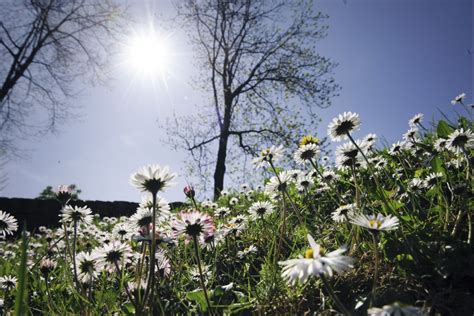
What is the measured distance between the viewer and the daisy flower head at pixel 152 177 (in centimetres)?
108

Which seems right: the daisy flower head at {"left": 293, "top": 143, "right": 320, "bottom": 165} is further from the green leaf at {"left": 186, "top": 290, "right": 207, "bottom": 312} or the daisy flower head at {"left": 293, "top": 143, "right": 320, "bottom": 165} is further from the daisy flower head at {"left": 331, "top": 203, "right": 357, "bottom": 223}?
the green leaf at {"left": 186, "top": 290, "right": 207, "bottom": 312}

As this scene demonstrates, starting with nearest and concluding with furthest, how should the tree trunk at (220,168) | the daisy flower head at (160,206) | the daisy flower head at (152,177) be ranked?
the daisy flower head at (152,177) → the daisy flower head at (160,206) → the tree trunk at (220,168)

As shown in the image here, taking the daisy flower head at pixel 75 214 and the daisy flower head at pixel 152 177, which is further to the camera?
the daisy flower head at pixel 75 214

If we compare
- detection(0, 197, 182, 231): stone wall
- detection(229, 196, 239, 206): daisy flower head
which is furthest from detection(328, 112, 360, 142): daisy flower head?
detection(0, 197, 182, 231): stone wall

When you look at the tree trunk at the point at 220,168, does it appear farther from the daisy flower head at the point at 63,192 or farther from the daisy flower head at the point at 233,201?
the daisy flower head at the point at 63,192

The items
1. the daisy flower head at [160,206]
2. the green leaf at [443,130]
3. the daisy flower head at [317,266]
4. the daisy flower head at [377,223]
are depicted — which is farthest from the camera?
the green leaf at [443,130]

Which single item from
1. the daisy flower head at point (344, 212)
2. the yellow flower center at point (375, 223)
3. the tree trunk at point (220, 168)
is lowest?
the yellow flower center at point (375, 223)

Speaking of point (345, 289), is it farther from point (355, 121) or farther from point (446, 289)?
point (355, 121)

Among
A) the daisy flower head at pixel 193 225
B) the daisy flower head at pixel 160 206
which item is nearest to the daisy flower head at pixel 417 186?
the daisy flower head at pixel 193 225

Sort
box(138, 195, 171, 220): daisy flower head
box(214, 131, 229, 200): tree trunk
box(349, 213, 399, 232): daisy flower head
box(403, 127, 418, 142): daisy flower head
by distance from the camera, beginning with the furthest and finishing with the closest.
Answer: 1. box(214, 131, 229, 200): tree trunk
2. box(403, 127, 418, 142): daisy flower head
3. box(138, 195, 171, 220): daisy flower head
4. box(349, 213, 399, 232): daisy flower head

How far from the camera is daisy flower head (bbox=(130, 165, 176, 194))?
108 centimetres

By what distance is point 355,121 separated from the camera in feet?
5.38

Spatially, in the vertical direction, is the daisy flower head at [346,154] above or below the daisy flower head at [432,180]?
above

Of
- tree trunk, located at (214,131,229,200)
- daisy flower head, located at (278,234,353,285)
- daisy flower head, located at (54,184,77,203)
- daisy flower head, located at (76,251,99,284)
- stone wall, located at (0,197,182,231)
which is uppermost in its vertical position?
tree trunk, located at (214,131,229,200)
